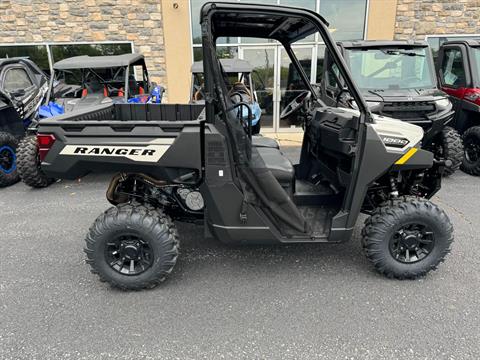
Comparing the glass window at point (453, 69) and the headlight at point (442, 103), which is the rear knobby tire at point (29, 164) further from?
the glass window at point (453, 69)

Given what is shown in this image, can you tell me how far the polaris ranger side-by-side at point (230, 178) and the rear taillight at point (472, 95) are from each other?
341 centimetres

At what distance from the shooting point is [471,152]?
5.93 m

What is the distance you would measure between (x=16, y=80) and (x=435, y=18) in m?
9.85

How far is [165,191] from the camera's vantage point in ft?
10.2

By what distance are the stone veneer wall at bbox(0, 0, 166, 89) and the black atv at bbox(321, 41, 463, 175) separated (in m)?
5.63

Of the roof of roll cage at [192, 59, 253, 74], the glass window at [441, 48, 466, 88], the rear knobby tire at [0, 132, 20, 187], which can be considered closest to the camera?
the rear knobby tire at [0, 132, 20, 187]

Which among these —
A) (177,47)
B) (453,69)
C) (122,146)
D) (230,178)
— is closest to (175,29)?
(177,47)

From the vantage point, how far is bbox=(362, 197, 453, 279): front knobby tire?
9.18 feet

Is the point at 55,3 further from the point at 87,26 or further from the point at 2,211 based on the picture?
the point at 2,211

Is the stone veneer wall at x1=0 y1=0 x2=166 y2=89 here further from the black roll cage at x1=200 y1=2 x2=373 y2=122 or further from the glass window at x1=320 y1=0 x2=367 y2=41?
the black roll cage at x1=200 y1=2 x2=373 y2=122

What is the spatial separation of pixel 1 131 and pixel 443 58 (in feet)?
25.7

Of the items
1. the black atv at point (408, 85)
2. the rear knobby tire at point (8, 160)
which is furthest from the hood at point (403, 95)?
the rear knobby tire at point (8, 160)

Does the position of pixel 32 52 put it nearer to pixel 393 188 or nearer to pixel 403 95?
pixel 403 95

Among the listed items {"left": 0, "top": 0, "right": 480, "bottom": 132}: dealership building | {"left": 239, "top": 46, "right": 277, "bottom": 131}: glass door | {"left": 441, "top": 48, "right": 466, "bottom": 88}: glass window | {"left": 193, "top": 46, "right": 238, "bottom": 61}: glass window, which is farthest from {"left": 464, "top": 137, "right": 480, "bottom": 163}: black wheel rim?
{"left": 193, "top": 46, "right": 238, "bottom": 61}: glass window
